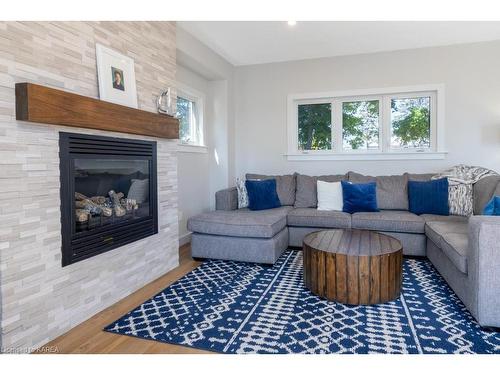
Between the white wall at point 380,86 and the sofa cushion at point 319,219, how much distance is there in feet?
3.81

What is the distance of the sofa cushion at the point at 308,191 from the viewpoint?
4.18 metres

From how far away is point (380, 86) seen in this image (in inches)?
174

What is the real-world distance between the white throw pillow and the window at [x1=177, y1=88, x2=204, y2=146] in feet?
6.02

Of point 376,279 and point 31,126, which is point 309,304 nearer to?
point 376,279

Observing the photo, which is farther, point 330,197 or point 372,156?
point 372,156

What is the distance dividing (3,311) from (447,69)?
499 centimetres

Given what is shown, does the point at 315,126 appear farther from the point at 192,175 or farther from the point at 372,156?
the point at 192,175

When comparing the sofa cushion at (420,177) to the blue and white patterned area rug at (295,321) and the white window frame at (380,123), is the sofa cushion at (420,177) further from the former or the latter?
the blue and white patterned area rug at (295,321)

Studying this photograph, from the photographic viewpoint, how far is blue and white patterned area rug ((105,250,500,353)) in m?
1.81

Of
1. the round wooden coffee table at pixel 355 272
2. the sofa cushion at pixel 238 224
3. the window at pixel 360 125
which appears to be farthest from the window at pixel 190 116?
the round wooden coffee table at pixel 355 272

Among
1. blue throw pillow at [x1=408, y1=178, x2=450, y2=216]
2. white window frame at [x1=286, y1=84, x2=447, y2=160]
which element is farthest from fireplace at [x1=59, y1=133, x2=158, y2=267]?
blue throw pillow at [x1=408, y1=178, x2=450, y2=216]

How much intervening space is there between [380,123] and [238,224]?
2.62m

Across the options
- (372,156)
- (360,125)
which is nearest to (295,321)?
(372,156)
